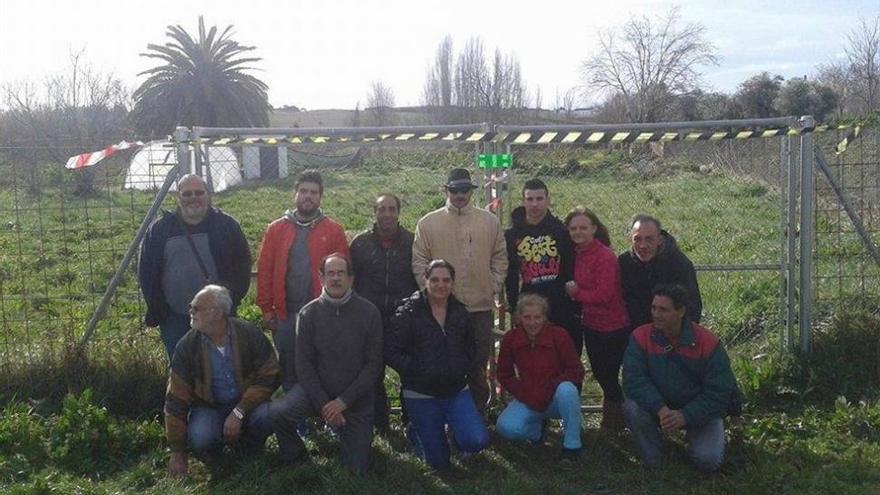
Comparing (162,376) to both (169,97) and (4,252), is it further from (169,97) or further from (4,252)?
(169,97)

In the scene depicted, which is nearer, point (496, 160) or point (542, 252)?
point (542, 252)

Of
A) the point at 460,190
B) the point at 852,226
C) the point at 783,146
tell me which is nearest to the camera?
the point at 460,190

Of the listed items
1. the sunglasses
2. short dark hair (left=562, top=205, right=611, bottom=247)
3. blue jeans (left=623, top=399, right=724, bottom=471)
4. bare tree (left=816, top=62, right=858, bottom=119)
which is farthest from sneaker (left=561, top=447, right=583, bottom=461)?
bare tree (left=816, top=62, right=858, bottom=119)

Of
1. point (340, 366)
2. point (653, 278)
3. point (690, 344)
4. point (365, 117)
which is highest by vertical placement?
point (365, 117)

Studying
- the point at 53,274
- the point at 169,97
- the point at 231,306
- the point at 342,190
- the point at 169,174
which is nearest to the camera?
the point at 231,306

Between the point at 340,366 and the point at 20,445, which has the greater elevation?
the point at 340,366

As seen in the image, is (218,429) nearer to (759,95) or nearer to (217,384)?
(217,384)

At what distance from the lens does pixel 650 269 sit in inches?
225

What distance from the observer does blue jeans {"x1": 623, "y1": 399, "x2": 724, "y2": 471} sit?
529 centimetres

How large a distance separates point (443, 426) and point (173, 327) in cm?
201

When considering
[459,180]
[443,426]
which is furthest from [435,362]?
[459,180]

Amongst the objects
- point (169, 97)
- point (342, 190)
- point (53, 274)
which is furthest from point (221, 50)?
point (53, 274)

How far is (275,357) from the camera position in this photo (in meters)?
5.60

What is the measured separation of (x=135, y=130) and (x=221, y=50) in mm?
5969
